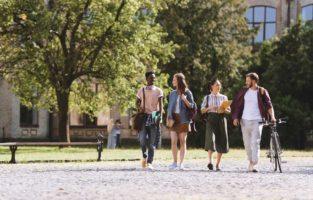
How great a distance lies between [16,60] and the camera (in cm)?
3050

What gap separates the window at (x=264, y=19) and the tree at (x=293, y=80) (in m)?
7.43

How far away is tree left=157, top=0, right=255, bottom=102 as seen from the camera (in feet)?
126

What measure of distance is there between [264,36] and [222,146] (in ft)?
107

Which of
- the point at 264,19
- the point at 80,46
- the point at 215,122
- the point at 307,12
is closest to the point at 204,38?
the point at 80,46

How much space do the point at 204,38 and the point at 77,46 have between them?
9570mm

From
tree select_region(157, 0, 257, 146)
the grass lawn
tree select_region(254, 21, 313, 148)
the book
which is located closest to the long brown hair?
the book

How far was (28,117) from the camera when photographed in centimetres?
4819

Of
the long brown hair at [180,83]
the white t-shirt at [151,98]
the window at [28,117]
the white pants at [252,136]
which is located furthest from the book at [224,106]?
the window at [28,117]

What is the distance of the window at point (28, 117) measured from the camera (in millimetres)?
47812

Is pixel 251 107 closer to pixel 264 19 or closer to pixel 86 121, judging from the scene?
pixel 264 19

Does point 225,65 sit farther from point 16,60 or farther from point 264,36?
point 16,60

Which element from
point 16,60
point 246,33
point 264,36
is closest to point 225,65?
point 246,33

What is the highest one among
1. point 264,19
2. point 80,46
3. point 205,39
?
point 264,19

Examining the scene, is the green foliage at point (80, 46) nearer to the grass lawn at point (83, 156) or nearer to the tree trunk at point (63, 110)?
the tree trunk at point (63, 110)
